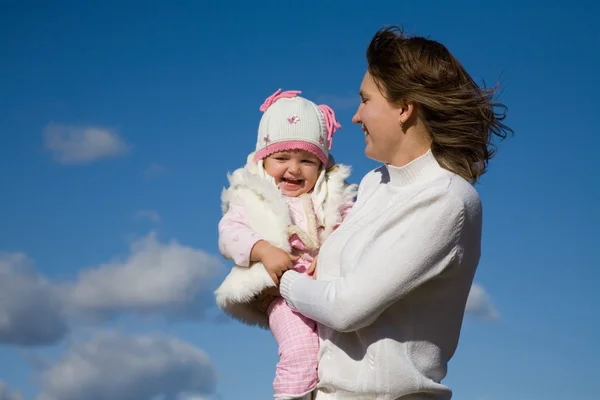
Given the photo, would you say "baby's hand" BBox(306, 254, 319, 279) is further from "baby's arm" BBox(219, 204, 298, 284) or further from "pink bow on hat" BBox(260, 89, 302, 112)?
"pink bow on hat" BBox(260, 89, 302, 112)

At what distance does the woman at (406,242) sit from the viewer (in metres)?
3.03

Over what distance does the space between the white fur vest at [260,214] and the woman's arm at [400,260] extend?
2.08ft

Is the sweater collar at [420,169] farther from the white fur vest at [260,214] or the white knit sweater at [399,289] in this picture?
the white fur vest at [260,214]

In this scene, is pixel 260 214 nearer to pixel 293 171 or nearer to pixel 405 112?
pixel 293 171

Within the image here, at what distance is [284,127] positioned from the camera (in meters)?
3.94

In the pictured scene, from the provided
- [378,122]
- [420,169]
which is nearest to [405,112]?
[378,122]

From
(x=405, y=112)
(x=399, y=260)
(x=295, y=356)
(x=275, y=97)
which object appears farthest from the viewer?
(x=275, y=97)

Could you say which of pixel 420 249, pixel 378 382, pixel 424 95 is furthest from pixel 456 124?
pixel 378 382

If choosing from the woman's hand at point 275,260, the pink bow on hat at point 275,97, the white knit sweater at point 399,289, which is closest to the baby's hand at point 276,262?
the woman's hand at point 275,260

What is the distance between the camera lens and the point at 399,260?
9.85 feet

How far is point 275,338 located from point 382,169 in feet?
3.21

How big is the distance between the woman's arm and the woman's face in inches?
14.2

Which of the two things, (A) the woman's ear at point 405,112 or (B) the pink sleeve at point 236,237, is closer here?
(A) the woman's ear at point 405,112

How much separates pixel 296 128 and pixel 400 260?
117 cm
